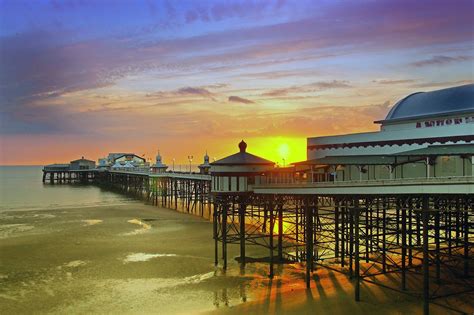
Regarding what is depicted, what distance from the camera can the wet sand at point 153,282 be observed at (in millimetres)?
17828

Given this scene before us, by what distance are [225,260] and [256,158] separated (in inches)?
230

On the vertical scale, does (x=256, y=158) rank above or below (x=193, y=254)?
above

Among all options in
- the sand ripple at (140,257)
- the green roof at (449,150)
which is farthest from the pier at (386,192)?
the sand ripple at (140,257)

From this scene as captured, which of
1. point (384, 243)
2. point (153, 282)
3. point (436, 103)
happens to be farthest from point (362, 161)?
point (153, 282)

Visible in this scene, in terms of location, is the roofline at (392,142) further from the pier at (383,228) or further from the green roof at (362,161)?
the pier at (383,228)

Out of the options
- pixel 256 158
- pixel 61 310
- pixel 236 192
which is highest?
pixel 256 158

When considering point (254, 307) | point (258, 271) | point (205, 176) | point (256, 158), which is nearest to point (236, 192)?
point (256, 158)

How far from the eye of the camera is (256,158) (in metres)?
24.8

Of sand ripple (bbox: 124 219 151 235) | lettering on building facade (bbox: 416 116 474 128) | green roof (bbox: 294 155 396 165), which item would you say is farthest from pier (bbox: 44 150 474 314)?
sand ripple (bbox: 124 219 151 235)

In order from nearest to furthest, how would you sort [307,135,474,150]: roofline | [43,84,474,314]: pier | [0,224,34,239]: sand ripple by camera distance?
[43,84,474,314]: pier < [307,135,474,150]: roofline < [0,224,34,239]: sand ripple

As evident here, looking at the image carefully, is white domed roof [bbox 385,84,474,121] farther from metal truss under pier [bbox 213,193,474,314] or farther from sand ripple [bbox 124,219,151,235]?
sand ripple [bbox 124,219,151,235]

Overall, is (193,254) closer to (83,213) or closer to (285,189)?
(285,189)

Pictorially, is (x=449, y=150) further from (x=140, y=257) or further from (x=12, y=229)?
(x=12, y=229)

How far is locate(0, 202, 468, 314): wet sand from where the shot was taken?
17828mm
